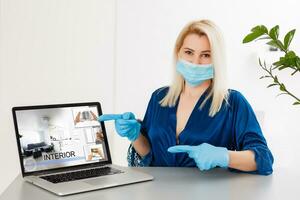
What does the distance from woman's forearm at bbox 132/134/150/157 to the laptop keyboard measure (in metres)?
0.30

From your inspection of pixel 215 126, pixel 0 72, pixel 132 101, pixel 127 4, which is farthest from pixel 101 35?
pixel 215 126

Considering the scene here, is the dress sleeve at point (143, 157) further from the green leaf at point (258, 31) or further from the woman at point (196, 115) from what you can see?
the green leaf at point (258, 31)

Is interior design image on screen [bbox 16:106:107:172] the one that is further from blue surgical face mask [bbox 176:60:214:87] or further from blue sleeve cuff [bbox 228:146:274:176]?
blue sleeve cuff [bbox 228:146:274:176]

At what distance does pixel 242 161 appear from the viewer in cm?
155

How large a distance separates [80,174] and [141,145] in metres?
0.44

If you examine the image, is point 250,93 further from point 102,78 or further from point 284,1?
point 102,78

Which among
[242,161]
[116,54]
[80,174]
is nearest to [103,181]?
[80,174]

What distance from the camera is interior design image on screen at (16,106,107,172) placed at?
1.47 meters

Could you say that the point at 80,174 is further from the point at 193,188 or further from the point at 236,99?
the point at 236,99

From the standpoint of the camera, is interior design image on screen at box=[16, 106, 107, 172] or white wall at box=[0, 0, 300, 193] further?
white wall at box=[0, 0, 300, 193]

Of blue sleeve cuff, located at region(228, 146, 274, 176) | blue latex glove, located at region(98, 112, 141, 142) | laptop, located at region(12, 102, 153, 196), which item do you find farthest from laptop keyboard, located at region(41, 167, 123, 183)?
blue sleeve cuff, located at region(228, 146, 274, 176)

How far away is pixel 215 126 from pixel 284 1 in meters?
1.45

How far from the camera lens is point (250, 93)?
287 centimetres

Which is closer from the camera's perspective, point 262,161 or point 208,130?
point 262,161
